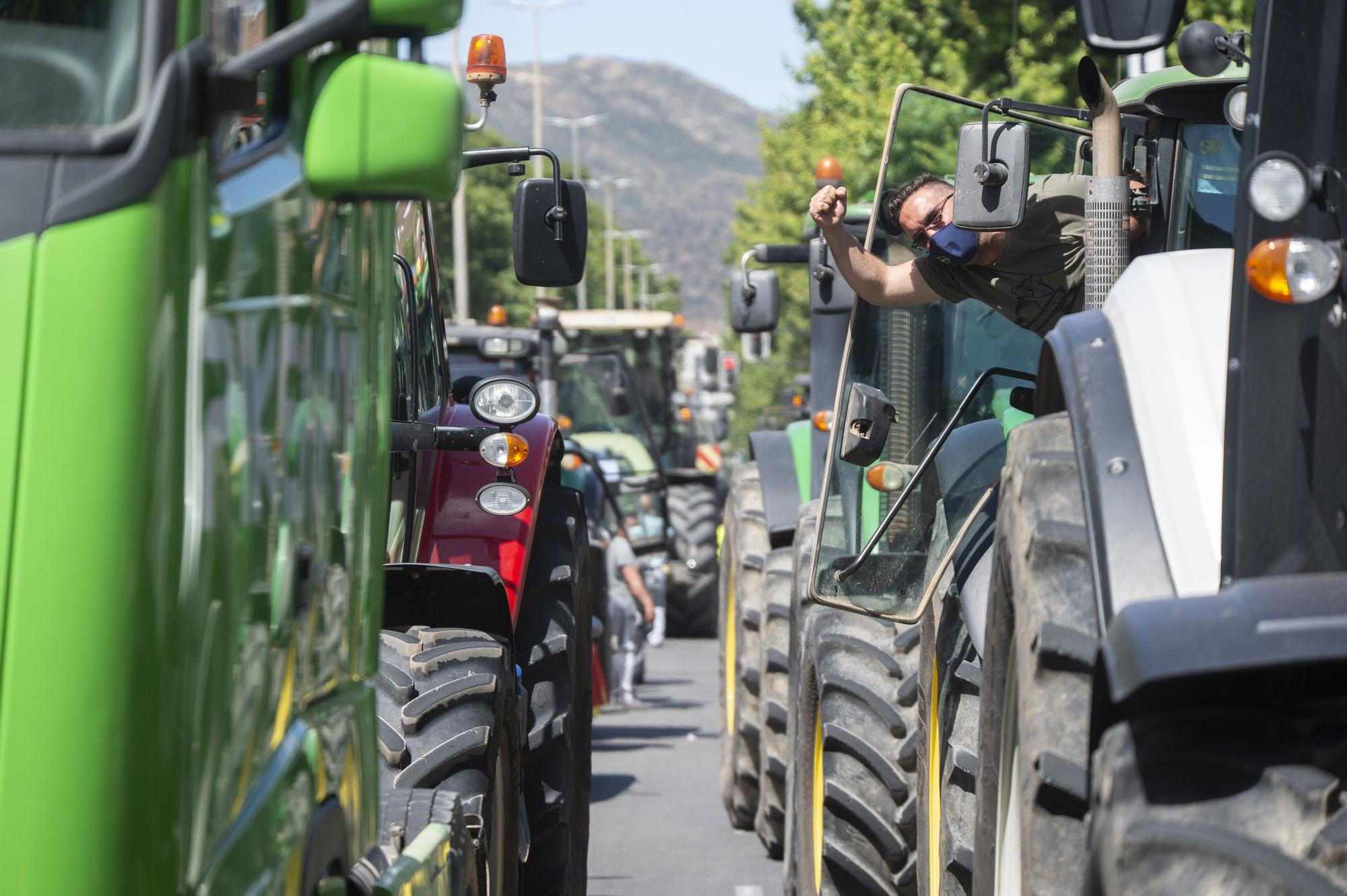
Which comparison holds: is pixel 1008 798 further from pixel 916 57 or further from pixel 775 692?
pixel 916 57

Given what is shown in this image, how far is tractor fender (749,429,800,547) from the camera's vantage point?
968 centimetres

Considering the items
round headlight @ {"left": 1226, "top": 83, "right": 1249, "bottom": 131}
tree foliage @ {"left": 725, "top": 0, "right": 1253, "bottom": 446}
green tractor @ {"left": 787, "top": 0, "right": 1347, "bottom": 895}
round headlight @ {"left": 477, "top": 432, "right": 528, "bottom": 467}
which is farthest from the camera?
tree foliage @ {"left": 725, "top": 0, "right": 1253, "bottom": 446}

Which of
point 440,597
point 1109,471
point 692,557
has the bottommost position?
point 692,557

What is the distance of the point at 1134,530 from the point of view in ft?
9.67

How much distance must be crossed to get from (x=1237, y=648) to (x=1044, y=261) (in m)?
2.71

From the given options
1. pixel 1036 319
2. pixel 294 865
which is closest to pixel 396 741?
pixel 294 865

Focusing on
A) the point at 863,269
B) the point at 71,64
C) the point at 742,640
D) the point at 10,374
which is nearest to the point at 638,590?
the point at 742,640

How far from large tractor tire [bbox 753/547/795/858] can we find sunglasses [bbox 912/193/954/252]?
100 inches

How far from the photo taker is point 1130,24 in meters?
2.81

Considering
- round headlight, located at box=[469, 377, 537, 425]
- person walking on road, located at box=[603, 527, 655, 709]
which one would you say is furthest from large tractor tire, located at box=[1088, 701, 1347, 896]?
person walking on road, located at box=[603, 527, 655, 709]

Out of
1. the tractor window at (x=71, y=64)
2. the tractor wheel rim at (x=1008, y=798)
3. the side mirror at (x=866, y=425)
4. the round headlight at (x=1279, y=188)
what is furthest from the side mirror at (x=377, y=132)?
the side mirror at (x=866, y=425)

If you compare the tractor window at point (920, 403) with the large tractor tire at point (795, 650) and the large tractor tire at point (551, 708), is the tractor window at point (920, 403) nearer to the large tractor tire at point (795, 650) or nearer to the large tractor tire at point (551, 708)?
the large tractor tire at point (795, 650)

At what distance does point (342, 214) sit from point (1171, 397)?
147cm

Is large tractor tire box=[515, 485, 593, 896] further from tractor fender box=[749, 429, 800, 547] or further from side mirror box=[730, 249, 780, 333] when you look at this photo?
side mirror box=[730, 249, 780, 333]
